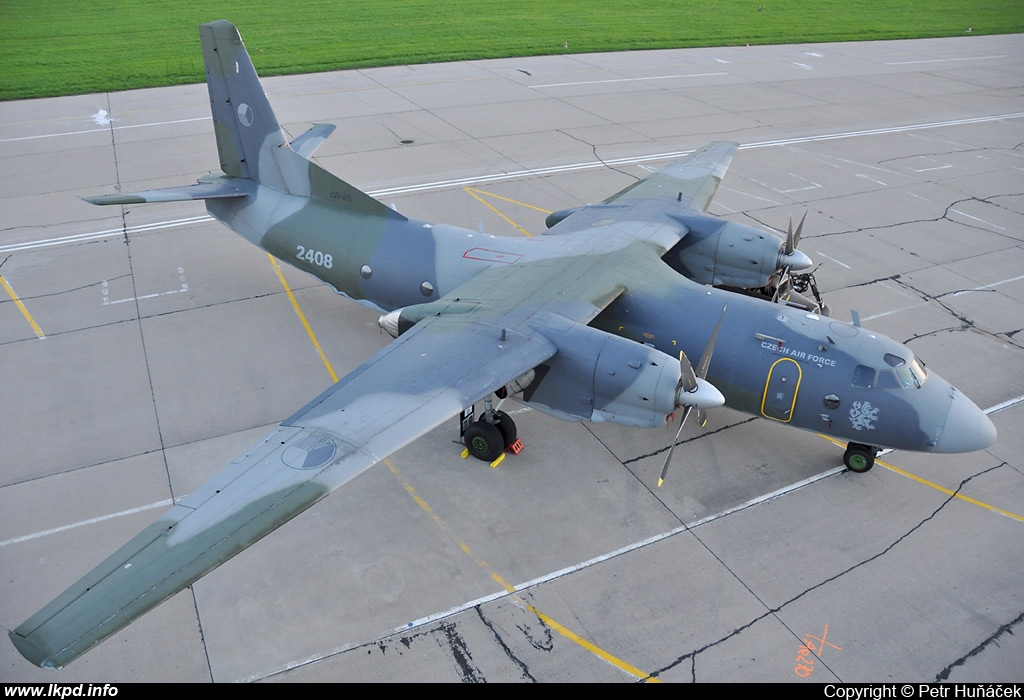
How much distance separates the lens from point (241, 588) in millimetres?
13172

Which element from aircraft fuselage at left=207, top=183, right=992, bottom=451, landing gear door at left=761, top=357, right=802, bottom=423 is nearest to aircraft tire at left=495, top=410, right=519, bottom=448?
aircraft fuselage at left=207, top=183, right=992, bottom=451

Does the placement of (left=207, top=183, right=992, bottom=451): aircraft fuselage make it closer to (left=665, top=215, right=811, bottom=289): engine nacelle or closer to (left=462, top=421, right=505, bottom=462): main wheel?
(left=665, top=215, right=811, bottom=289): engine nacelle

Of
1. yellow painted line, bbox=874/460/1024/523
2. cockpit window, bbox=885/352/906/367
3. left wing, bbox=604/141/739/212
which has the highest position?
left wing, bbox=604/141/739/212

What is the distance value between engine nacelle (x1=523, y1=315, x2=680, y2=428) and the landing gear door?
3.13 metres

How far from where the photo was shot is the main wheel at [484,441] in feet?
52.6

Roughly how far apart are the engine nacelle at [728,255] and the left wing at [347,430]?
7.38 ft

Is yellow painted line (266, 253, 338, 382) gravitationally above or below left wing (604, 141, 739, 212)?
below

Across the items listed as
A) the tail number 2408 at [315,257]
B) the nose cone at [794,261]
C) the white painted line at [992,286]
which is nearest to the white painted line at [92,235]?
the tail number 2408 at [315,257]

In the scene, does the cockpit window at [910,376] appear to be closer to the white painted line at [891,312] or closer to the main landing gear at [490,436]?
the white painted line at [891,312]

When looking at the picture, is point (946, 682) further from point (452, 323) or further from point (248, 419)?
point (248, 419)

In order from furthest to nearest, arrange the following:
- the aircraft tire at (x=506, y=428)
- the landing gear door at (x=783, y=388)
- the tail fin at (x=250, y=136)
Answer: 1. the tail fin at (x=250, y=136)
2. the aircraft tire at (x=506, y=428)
3. the landing gear door at (x=783, y=388)

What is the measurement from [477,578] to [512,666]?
1920 millimetres

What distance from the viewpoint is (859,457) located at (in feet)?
53.2

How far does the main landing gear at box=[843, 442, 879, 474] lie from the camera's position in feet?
52.9
